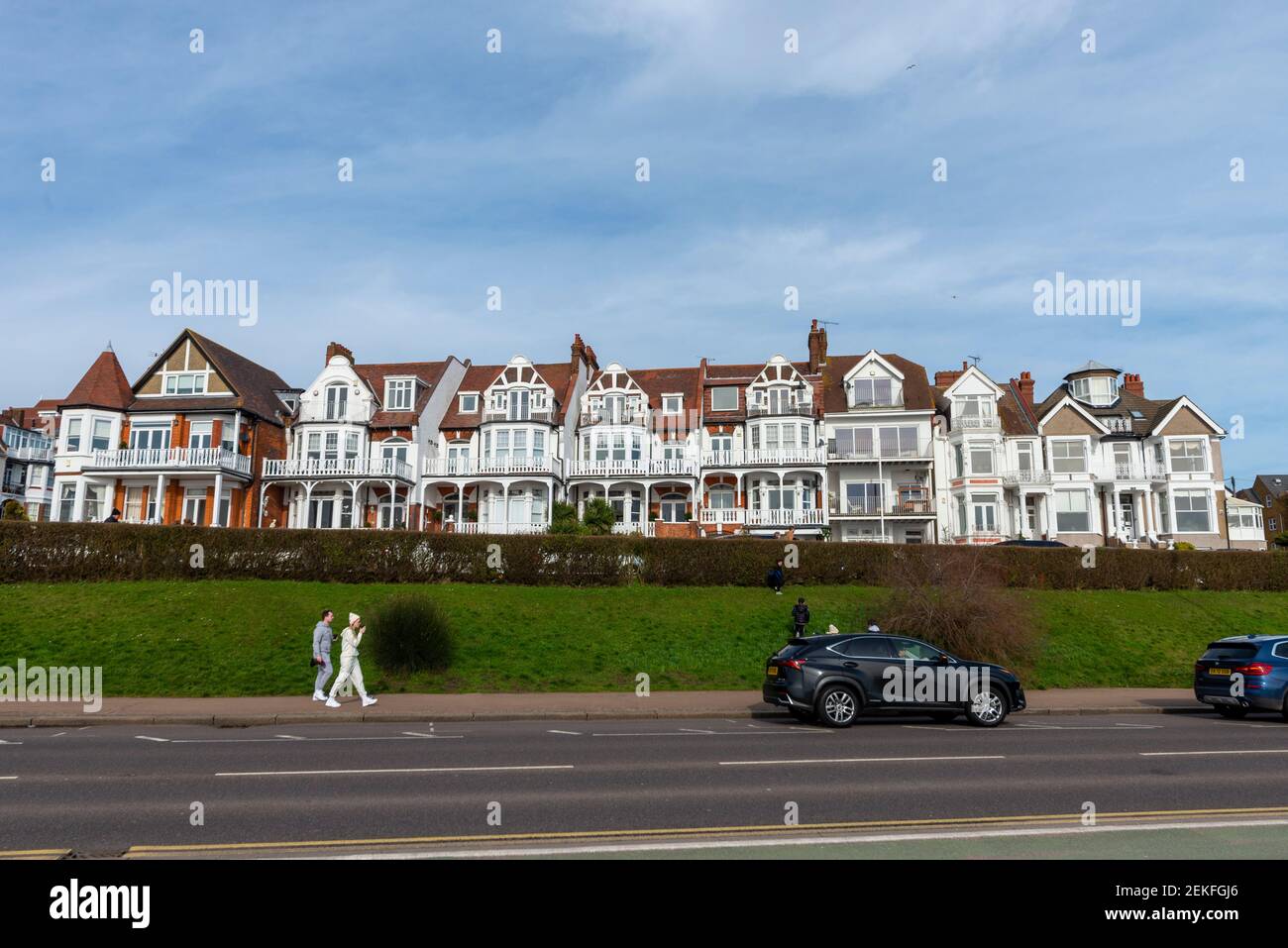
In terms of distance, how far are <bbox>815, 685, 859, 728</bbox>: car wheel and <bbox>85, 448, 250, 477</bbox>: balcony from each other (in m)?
37.4

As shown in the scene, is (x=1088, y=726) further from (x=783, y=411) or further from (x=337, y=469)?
(x=337, y=469)

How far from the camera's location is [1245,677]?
16469 mm

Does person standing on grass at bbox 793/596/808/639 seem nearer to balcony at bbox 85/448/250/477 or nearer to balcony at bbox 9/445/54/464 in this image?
balcony at bbox 85/448/250/477

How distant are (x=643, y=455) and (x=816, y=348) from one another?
12472 mm

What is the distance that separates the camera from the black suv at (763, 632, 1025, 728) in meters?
14.8

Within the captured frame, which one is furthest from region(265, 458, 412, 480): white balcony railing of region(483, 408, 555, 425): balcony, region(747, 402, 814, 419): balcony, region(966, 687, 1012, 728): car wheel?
region(966, 687, 1012, 728): car wheel

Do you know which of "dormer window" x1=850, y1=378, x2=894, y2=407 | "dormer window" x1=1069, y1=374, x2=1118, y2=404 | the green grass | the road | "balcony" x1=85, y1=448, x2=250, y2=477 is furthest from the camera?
"dormer window" x1=1069, y1=374, x2=1118, y2=404

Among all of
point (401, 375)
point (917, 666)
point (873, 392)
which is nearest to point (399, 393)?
point (401, 375)

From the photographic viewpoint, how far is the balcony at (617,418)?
158 ft

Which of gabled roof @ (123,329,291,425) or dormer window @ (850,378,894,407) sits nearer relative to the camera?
gabled roof @ (123,329,291,425)

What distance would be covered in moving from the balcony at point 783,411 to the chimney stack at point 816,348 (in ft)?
12.5

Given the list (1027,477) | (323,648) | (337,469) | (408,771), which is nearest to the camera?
(408,771)

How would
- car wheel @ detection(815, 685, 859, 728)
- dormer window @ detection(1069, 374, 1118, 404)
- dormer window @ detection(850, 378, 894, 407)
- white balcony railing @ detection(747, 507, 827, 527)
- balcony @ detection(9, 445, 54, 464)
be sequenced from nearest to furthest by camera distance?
car wheel @ detection(815, 685, 859, 728), white balcony railing @ detection(747, 507, 827, 527), dormer window @ detection(850, 378, 894, 407), dormer window @ detection(1069, 374, 1118, 404), balcony @ detection(9, 445, 54, 464)

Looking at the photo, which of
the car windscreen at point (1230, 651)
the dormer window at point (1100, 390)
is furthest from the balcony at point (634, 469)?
the car windscreen at point (1230, 651)
